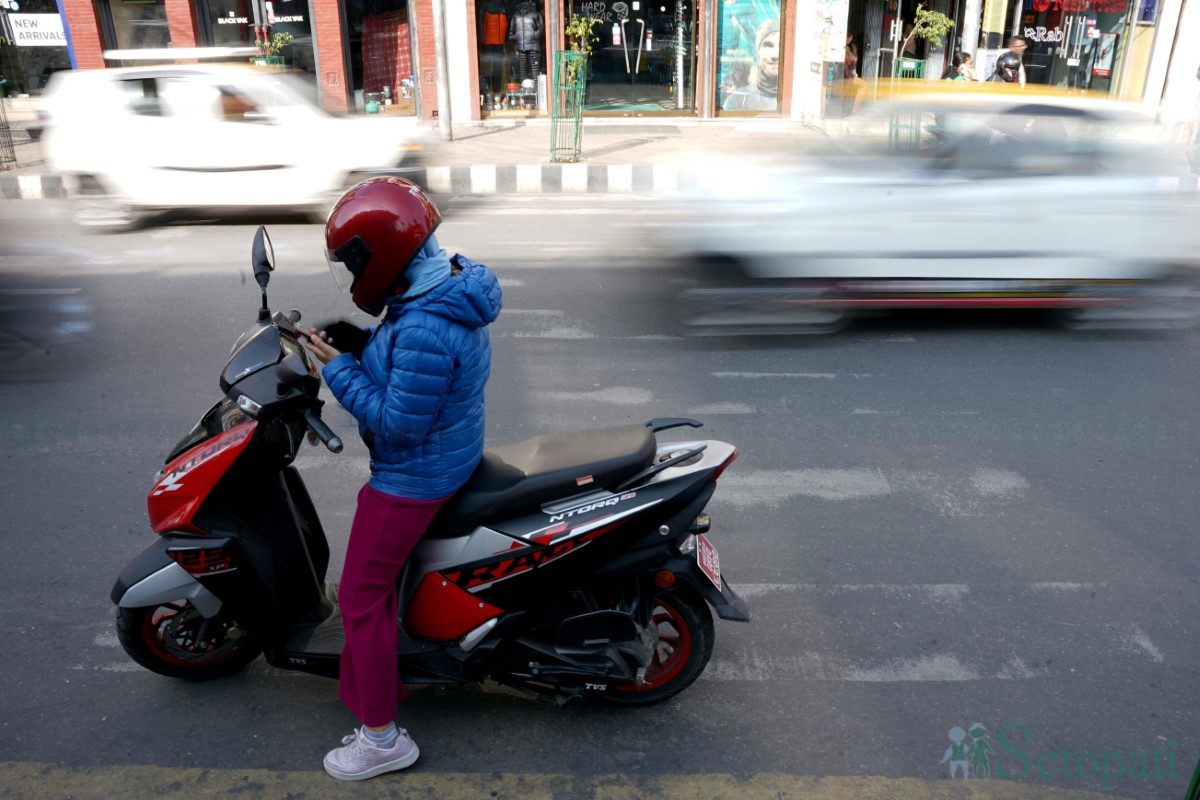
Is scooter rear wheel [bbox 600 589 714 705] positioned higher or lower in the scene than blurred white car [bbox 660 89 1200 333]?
lower

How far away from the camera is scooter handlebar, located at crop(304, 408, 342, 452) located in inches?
100

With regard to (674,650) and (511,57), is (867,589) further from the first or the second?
(511,57)

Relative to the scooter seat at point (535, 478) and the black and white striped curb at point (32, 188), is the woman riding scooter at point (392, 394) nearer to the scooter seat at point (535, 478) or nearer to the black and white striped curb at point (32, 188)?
the scooter seat at point (535, 478)

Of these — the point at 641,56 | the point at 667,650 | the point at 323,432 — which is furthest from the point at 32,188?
the point at 667,650

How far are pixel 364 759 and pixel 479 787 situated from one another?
13.6 inches

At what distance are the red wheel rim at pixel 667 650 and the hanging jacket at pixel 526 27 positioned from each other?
1637 centimetres

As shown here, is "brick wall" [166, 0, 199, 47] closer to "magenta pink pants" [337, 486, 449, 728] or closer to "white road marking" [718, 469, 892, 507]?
"white road marking" [718, 469, 892, 507]

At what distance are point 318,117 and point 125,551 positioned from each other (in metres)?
7.55

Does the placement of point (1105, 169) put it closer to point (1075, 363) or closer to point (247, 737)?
point (1075, 363)

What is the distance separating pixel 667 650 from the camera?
318 centimetres

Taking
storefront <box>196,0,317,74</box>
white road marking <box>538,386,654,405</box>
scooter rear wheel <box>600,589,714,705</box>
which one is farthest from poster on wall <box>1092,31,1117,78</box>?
scooter rear wheel <box>600,589,714,705</box>

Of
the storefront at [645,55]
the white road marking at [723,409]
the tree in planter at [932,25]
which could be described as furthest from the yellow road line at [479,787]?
the tree in planter at [932,25]

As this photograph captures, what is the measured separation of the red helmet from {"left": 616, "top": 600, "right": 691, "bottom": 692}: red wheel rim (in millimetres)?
1305

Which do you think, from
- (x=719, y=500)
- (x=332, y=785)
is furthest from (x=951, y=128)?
(x=332, y=785)
